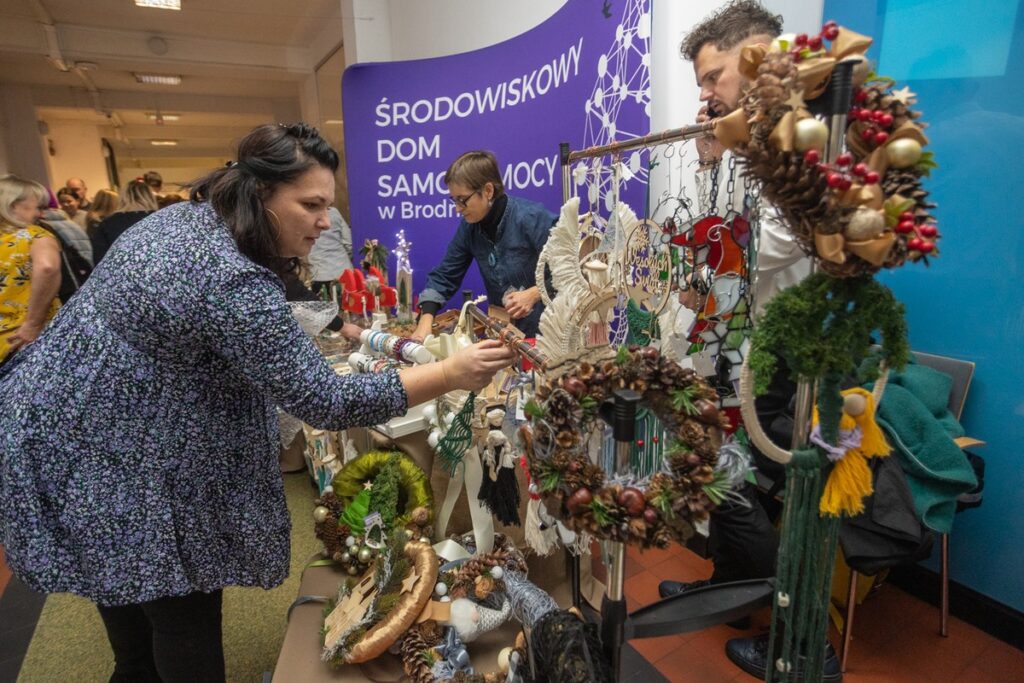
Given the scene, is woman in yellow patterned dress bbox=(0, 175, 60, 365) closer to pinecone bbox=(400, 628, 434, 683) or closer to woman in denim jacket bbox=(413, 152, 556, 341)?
woman in denim jacket bbox=(413, 152, 556, 341)

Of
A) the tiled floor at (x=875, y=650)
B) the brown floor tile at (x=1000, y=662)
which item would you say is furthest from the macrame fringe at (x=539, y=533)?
the brown floor tile at (x=1000, y=662)

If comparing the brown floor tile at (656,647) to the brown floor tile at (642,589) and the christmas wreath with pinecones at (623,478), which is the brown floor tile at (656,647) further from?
the christmas wreath with pinecones at (623,478)

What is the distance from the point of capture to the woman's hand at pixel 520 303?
157 centimetres

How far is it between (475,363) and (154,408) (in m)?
0.54

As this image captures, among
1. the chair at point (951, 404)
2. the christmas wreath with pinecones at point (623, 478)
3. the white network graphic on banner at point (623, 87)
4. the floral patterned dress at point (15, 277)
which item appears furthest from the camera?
the floral patterned dress at point (15, 277)

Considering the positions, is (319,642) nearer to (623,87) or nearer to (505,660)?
(505,660)

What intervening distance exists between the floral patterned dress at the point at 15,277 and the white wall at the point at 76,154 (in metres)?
6.11

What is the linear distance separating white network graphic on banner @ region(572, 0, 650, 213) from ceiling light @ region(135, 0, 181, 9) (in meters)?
4.00

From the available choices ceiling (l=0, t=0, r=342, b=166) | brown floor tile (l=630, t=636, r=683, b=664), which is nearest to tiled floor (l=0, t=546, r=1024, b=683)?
brown floor tile (l=630, t=636, r=683, b=664)

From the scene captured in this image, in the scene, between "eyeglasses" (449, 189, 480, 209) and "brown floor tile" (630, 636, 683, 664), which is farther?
"eyeglasses" (449, 189, 480, 209)

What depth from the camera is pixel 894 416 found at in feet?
5.30

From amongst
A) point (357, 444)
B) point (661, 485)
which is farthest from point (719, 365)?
point (357, 444)

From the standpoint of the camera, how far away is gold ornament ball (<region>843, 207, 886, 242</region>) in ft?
1.90

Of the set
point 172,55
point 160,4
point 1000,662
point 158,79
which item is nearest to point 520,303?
point 1000,662
